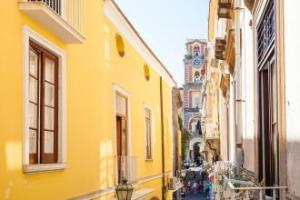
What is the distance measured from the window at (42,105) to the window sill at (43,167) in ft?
0.34

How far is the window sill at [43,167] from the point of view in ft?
23.8

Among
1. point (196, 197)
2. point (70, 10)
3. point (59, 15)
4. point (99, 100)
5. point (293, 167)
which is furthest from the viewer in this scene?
point (196, 197)

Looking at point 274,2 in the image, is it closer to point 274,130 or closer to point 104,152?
point 274,130

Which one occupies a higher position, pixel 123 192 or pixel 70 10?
pixel 70 10

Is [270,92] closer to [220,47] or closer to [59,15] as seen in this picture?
[59,15]

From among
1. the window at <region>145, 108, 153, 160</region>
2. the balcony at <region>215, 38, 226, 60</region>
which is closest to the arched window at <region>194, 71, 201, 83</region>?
the balcony at <region>215, 38, 226, 60</region>

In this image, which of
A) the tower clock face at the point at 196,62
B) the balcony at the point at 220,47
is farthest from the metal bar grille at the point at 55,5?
the tower clock face at the point at 196,62

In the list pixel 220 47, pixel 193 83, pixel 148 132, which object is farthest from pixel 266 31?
pixel 193 83

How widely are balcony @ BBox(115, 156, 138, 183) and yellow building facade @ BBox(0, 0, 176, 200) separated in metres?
0.02

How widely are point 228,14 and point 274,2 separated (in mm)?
7464

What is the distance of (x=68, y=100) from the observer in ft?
29.6

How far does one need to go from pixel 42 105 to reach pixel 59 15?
1190mm

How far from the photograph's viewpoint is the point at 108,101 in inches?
474

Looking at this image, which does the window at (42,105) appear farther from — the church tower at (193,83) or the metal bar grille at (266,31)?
the church tower at (193,83)
